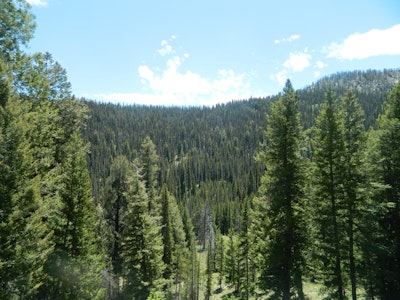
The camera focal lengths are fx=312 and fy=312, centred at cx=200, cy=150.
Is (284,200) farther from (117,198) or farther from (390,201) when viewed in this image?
(117,198)

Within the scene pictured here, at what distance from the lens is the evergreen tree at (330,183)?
1853 cm

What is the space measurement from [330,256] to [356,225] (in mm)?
2469

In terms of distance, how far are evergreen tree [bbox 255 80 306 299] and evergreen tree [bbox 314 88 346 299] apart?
1.31 m

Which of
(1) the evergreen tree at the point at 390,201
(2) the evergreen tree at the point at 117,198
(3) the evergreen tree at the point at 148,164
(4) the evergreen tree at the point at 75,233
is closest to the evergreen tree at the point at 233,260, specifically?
(3) the evergreen tree at the point at 148,164

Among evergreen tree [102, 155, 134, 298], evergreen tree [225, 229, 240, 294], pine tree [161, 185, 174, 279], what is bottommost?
evergreen tree [225, 229, 240, 294]

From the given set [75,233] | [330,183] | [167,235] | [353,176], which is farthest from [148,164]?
[353,176]

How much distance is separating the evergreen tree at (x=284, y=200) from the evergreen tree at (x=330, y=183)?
4.30 feet

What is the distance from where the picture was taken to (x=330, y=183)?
18719 millimetres

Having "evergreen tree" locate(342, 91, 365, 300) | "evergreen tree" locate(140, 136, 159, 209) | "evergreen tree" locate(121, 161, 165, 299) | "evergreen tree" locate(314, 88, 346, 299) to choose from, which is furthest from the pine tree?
"evergreen tree" locate(342, 91, 365, 300)

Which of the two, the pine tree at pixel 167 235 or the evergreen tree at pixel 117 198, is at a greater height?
the evergreen tree at pixel 117 198

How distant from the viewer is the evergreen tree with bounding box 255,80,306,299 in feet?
61.1

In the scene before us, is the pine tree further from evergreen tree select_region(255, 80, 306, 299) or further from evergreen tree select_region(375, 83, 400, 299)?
evergreen tree select_region(375, 83, 400, 299)

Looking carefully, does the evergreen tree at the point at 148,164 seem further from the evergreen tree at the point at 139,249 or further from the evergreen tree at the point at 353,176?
the evergreen tree at the point at 353,176

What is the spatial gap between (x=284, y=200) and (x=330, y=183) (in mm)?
2906
